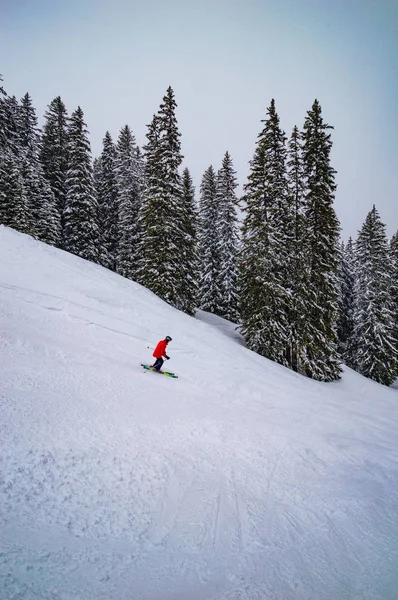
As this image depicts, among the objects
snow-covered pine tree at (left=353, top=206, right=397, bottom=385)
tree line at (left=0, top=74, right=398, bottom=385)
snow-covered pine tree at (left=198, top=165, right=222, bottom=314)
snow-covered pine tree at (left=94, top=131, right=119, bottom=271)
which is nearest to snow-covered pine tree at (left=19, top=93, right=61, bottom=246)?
tree line at (left=0, top=74, right=398, bottom=385)

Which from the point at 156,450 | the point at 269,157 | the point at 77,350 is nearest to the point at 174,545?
the point at 156,450

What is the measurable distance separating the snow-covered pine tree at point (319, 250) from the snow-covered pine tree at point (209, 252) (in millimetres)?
14111

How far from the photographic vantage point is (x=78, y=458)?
5504 mm

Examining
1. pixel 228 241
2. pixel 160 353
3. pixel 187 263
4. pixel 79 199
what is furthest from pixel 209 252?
pixel 160 353

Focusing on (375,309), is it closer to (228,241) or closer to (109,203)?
(228,241)

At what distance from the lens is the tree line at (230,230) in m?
20.5

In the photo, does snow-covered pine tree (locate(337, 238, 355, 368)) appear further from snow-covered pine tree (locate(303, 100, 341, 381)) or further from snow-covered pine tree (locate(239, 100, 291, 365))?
snow-covered pine tree (locate(239, 100, 291, 365))

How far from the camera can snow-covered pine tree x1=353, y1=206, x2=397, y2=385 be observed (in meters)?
28.9

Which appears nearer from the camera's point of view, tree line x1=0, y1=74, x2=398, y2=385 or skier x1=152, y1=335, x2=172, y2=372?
skier x1=152, y1=335, x2=172, y2=372

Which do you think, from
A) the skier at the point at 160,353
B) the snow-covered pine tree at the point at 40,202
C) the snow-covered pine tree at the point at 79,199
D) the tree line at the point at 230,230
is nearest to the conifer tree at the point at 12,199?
the tree line at the point at 230,230

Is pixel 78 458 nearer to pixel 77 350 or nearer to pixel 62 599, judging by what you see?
pixel 62 599

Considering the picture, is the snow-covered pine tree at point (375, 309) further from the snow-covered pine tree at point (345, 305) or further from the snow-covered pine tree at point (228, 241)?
the snow-covered pine tree at point (228, 241)

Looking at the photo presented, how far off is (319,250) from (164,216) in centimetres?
1139

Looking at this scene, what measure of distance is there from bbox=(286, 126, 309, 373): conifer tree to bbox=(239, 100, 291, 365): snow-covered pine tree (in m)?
0.39
